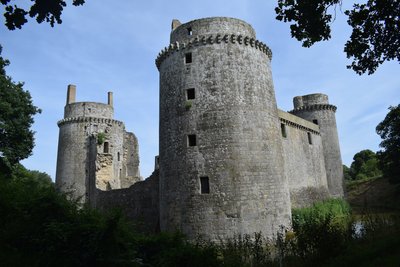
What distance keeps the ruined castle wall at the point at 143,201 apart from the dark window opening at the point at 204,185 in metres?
5.79

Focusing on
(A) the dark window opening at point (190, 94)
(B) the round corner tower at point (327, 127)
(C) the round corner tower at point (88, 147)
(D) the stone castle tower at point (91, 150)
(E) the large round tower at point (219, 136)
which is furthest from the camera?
(B) the round corner tower at point (327, 127)

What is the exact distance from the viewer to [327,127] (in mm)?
33625

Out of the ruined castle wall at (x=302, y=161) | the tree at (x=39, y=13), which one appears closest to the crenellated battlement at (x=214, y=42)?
the ruined castle wall at (x=302, y=161)

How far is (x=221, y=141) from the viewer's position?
1641 centimetres

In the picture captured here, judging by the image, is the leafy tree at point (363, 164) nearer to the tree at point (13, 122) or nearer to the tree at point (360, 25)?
the tree at point (13, 122)

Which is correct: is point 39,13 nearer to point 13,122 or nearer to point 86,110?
point 13,122

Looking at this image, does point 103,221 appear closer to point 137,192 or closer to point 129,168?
point 137,192

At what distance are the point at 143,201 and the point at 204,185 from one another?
7538mm

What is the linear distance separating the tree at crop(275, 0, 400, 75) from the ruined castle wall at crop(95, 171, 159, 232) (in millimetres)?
15206

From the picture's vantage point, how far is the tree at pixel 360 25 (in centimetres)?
755

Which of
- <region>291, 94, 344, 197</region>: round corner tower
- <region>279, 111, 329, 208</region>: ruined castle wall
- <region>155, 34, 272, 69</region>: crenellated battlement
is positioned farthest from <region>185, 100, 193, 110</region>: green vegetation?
<region>291, 94, 344, 197</region>: round corner tower

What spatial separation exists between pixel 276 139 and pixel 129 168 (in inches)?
756

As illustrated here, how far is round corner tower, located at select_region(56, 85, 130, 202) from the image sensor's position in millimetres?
29391

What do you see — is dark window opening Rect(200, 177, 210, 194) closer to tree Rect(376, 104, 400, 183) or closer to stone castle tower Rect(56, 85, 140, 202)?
stone castle tower Rect(56, 85, 140, 202)
